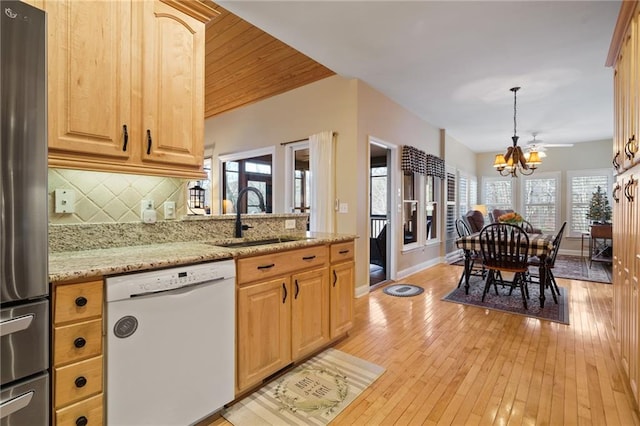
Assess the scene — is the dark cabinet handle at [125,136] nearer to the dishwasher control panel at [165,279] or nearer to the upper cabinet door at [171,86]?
the upper cabinet door at [171,86]

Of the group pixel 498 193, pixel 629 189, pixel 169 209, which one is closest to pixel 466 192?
pixel 498 193

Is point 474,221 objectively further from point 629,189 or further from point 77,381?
point 77,381

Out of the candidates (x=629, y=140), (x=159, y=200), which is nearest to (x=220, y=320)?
(x=159, y=200)

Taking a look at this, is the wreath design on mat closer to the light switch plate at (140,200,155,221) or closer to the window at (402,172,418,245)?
the light switch plate at (140,200,155,221)

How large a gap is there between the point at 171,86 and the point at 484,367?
293cm

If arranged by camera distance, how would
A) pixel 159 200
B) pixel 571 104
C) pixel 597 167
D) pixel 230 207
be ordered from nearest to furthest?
pixel 159 200
pixel 571 104
pixel 230 207
pixel 597 167

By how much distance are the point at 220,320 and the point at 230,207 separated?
4.16m

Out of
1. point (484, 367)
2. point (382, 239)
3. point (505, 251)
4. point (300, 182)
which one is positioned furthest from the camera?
point (382, 239)

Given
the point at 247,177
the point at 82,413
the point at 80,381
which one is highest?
the point at 247,177

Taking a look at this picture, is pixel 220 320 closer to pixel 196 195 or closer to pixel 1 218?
pixel 1 218

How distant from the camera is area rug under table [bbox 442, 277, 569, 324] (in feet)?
10.7

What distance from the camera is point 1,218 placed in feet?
3.16

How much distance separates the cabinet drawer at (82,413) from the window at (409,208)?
4447mm

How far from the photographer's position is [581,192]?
23.7 ft
